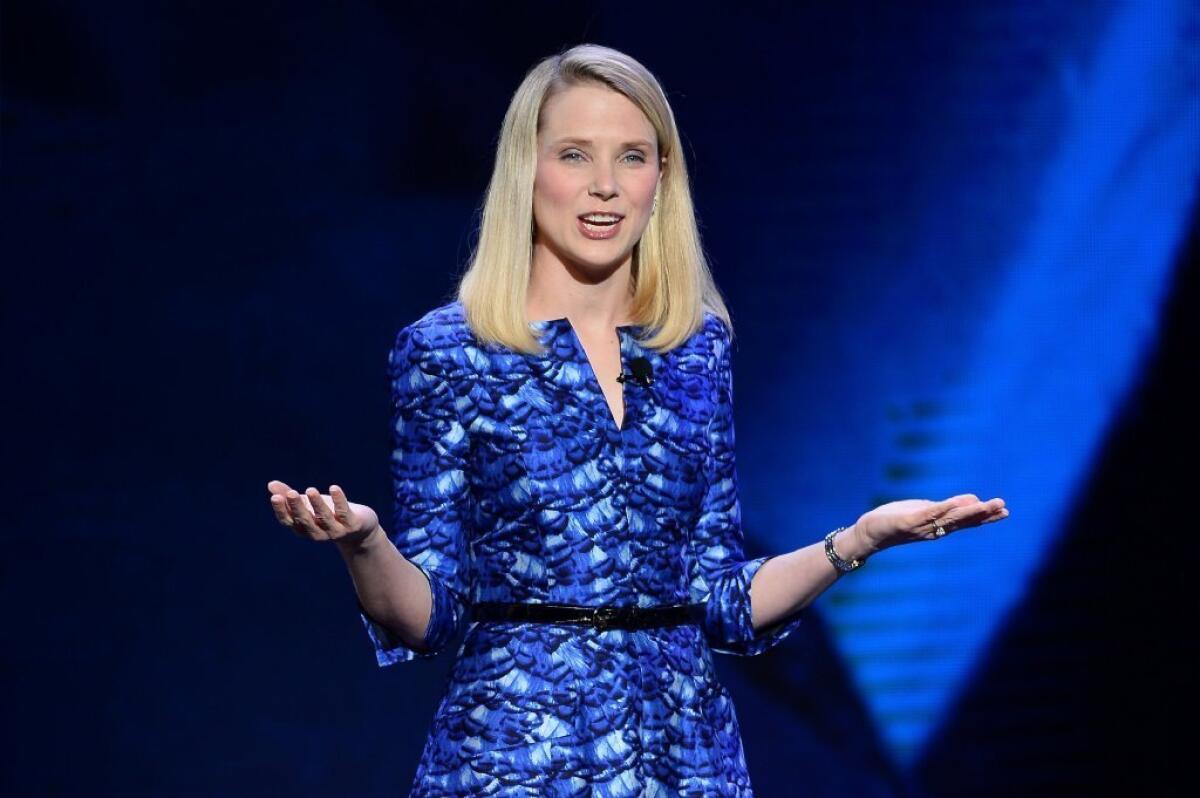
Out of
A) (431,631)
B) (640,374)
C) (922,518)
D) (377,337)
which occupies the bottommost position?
(431,631)

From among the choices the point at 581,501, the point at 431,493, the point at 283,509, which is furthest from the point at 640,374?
the point at 283,509

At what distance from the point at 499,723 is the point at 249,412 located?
1531 millimetres

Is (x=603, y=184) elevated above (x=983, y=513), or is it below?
above

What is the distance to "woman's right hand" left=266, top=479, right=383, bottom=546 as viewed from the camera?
1.53 m

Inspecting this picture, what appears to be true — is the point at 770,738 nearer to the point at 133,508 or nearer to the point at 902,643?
the point at 902,643

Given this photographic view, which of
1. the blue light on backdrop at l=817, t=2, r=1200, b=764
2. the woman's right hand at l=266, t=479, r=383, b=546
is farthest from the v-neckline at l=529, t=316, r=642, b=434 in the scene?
the blue light on backdrop at l=817, t=2, r=1200, b=764

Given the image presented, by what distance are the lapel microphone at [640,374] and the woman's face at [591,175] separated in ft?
0.39

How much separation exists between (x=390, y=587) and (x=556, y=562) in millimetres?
184

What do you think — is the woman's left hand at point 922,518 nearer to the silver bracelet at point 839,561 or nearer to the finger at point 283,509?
the silver bracelet at point 839,561

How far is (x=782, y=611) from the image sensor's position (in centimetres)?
189

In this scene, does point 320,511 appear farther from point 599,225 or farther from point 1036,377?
point 1036,377

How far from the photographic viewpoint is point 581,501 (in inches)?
70.9

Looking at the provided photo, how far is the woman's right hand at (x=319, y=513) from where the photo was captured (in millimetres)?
1533

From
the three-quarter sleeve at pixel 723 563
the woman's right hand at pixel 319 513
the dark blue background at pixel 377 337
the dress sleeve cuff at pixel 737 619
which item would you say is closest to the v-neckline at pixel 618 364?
the three-quarter sleeve at pixel 723 563
